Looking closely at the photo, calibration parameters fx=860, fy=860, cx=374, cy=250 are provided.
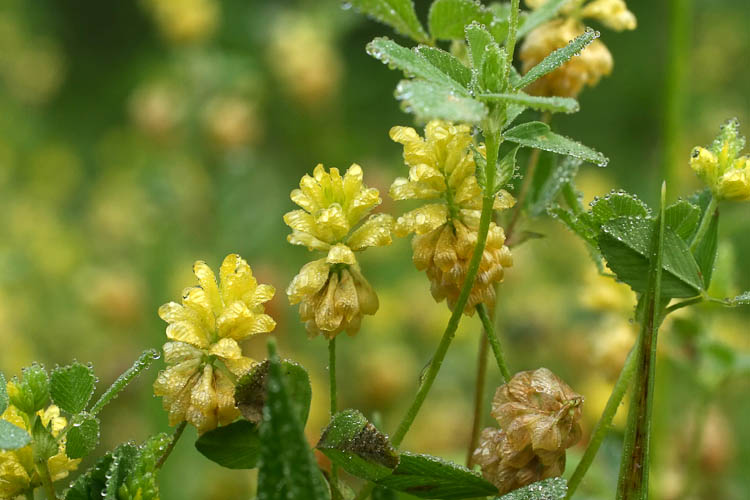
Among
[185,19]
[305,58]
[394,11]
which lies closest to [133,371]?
[394,11]

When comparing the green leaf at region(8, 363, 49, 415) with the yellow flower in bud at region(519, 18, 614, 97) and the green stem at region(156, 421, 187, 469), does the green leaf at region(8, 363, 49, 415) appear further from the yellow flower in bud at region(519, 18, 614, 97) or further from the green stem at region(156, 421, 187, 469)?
the yellow flower in bud at region(519, 18, 614, 97)

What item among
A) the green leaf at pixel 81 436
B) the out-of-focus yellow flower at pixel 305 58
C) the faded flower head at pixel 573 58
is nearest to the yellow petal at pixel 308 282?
the green leaf at pixel 81 436

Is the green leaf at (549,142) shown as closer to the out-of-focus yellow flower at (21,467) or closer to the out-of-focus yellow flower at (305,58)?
the out-of-focus yellow flower at (21,467)

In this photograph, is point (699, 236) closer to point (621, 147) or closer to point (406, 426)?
point (406, 426)

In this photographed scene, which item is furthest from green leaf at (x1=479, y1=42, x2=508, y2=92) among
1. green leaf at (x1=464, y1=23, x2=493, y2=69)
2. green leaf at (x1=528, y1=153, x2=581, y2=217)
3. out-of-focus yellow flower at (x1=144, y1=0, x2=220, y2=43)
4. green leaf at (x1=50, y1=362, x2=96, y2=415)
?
out-of-focus yellow flower at (x1=144, y1=0, x2=220, y2=43)

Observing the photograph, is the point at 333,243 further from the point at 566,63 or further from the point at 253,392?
the point at 566,63

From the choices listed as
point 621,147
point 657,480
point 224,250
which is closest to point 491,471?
point 657,480
